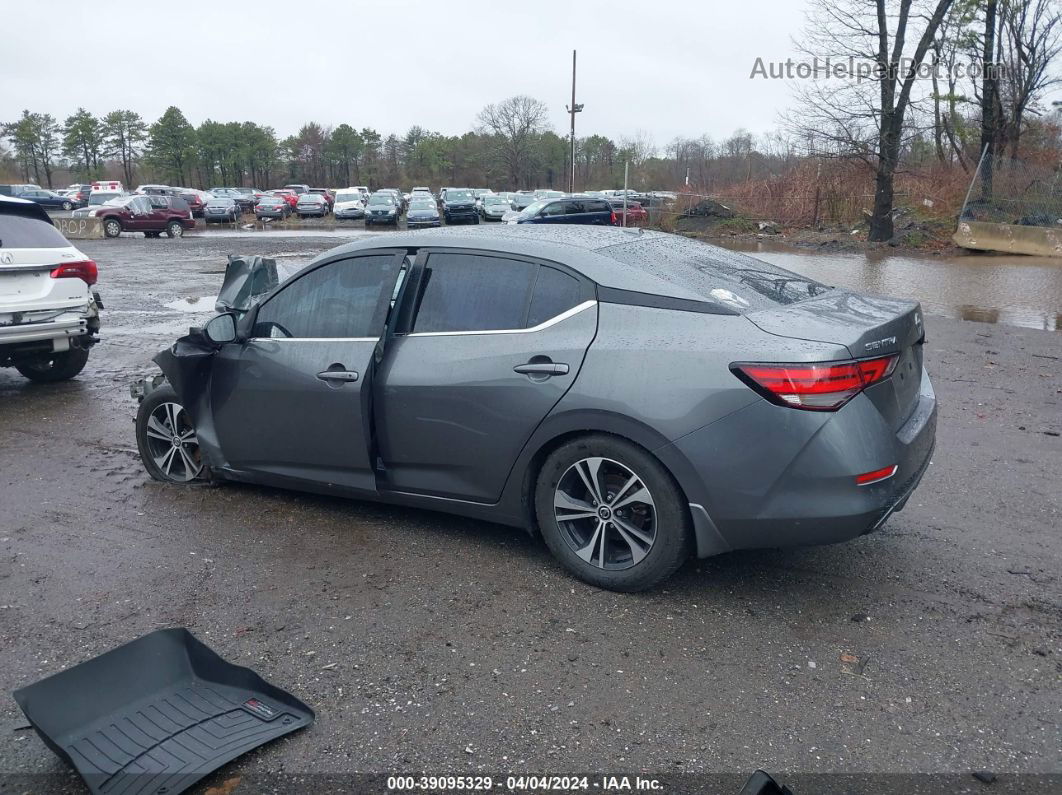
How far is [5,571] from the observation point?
14.4ft

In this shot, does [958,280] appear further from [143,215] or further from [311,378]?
[143,215]

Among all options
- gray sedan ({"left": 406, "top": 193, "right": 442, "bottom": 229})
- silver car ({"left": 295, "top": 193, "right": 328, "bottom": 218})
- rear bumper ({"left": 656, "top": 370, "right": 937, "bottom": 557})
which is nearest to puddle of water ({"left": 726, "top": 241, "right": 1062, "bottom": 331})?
rear bumper ({"left": 656, "top": 370, "right": 937, "bottom": 557})

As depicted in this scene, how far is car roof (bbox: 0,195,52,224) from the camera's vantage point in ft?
25.8

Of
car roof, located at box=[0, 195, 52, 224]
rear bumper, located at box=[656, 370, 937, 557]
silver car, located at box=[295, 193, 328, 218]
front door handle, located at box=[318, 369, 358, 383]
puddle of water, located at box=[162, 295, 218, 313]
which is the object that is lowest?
puddle of water, located at box=[162, 295, 218, 313]

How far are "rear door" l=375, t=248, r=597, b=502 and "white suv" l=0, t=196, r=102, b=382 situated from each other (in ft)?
16.0

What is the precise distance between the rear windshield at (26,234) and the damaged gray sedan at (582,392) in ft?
12.3

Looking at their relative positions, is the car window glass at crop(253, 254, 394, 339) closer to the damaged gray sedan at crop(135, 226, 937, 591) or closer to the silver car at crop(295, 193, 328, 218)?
the damaged gray sedan at crop(135, 226, 937, 591)

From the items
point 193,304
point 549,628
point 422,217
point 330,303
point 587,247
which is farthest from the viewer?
point 422,217

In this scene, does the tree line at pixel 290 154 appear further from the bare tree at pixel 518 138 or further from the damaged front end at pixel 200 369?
the damaged front end at pixel 200 369

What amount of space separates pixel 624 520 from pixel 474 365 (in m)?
1.03

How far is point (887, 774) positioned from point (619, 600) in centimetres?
140

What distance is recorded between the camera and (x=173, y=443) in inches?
219

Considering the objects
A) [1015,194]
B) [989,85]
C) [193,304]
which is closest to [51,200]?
[193,304]

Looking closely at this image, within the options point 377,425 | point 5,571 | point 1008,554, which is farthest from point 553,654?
point 5,571
